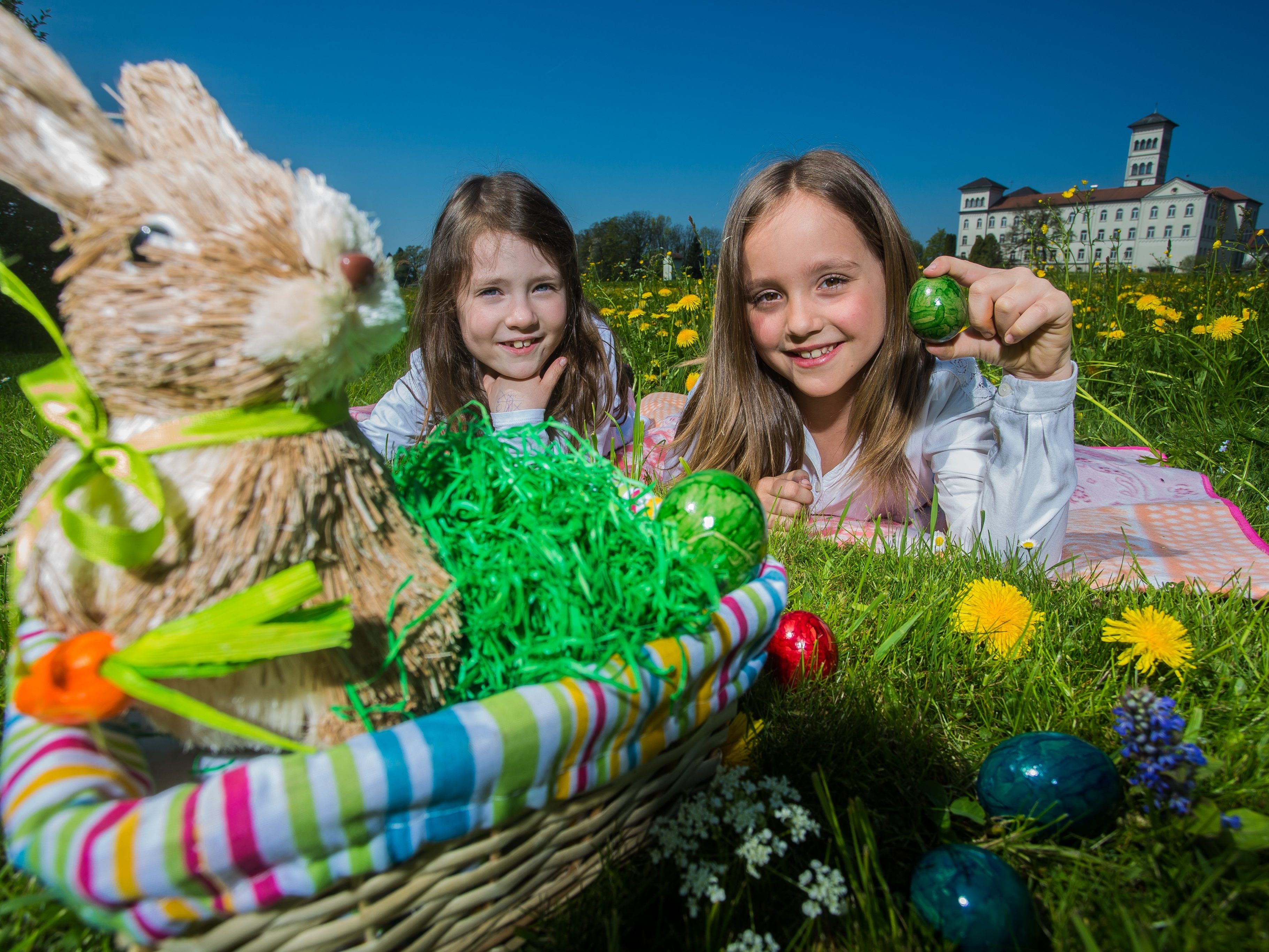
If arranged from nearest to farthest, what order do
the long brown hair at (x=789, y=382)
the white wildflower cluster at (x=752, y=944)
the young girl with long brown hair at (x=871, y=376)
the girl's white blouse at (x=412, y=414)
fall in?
the white wildflower cluster at (x=752, y=944), the young girl with long brown hair at (x=871, y=376), the long brown hair at (x=789, y=382), the girl's white blouse at (x=412, y=414)

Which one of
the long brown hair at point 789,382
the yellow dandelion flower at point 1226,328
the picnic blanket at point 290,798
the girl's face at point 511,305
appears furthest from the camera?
the yellow dandelion flower at point 1226,328

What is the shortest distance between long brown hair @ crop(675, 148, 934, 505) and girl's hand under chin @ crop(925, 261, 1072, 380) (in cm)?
32

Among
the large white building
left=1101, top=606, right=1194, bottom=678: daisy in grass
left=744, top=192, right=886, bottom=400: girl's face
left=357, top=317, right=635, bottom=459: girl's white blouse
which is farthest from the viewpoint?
the large white building

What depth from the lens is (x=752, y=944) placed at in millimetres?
859

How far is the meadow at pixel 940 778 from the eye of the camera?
0.88 meters

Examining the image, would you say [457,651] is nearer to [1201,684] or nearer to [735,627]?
[735,627]

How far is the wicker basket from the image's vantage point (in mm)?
676

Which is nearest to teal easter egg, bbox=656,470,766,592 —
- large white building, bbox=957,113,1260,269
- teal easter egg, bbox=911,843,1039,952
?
teal easter egg, bbox=911,843,1039,952

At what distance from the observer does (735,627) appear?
3.03ft

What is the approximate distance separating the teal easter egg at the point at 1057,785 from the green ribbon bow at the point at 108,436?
3.40 ft

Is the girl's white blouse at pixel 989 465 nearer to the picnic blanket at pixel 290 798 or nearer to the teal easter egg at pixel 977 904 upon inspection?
the teal easter egg at pixel 977 904

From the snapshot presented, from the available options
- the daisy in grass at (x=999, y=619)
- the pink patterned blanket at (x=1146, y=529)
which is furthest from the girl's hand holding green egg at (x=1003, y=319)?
the daisy in grass at (x=999, y=619)

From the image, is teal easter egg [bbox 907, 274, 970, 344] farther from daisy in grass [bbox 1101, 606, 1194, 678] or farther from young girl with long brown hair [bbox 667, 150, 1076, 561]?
daisy in grass [bbox 1101, 606, 1194, 678]

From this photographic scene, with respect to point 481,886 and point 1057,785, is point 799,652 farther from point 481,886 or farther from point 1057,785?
point 481,886
